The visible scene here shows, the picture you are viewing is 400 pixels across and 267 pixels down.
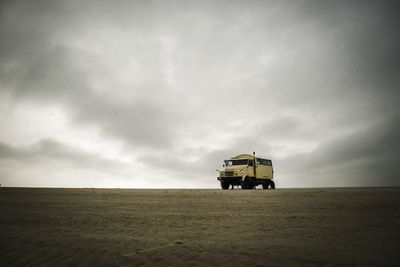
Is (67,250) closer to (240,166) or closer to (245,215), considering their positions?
(245,215)

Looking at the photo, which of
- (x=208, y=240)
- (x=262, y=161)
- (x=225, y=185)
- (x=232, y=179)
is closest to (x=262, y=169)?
(x=262, y=161)

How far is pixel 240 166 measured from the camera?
1148 inches

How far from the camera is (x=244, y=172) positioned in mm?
28875

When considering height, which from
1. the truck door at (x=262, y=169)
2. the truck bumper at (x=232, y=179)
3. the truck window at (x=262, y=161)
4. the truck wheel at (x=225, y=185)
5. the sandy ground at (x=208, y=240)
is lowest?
the sandy ground at (x=208, y=240)

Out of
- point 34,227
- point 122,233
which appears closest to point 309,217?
point 122,233

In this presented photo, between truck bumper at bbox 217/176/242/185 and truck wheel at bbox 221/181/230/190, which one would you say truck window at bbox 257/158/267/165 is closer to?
truck bumper at bbox 217/176/242/185

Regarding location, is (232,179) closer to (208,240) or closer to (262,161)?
(262,161)

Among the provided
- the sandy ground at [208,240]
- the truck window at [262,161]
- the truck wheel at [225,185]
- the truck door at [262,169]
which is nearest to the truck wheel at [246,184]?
the truck wheel at [225,185]

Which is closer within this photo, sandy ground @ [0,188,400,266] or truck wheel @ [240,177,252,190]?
sandy ground @ [0,188,400,266]

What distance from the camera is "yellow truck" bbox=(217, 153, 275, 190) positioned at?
94.1ft

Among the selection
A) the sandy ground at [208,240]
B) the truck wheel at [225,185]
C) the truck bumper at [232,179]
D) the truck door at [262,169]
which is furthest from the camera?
the truck door at [262,169]

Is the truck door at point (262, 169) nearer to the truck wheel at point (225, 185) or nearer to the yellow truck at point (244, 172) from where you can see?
the yellow truck at point (244, 172)

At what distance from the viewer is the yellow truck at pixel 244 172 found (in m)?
28.7

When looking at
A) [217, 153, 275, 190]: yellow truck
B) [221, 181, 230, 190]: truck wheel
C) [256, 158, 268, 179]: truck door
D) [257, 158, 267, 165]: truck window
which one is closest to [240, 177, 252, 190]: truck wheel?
[217, 153, 275, 190]: yellow truck
